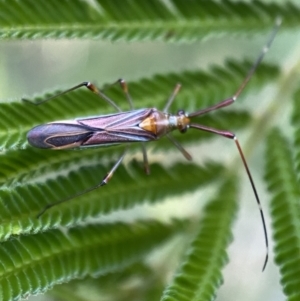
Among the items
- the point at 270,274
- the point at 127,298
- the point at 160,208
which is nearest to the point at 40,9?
the point at 127,298

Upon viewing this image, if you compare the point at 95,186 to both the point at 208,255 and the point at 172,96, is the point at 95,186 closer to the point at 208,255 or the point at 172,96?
the point at 208,255

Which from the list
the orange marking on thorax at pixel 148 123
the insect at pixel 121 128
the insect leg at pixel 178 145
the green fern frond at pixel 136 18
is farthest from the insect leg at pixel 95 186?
the green fern frond at pixel 136 18

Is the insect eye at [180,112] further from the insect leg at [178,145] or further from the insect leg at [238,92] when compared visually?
the insect leg at [178,145]

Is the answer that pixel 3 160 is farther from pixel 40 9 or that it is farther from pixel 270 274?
pixel 270 274

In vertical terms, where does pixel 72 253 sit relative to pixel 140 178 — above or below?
below

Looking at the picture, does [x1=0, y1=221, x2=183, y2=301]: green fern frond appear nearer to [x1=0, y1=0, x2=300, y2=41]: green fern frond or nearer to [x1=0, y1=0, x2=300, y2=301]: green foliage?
[x1=0, y1=0, x2=300, y2=301]: green foliage

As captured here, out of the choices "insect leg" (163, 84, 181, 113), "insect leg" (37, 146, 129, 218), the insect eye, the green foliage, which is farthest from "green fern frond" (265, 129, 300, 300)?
"insect leg" (37, 146, 129, 218)

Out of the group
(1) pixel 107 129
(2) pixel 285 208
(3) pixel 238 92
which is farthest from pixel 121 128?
(2) pixel 285 208
